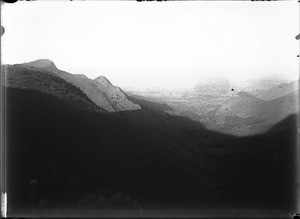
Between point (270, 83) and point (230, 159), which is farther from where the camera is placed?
point (230, 159)

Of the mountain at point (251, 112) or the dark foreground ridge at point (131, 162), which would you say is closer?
the dark foreground ridge at point (131, 162)

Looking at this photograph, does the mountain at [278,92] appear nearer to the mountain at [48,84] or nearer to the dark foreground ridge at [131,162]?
the dark foreground ridge at [131,162]

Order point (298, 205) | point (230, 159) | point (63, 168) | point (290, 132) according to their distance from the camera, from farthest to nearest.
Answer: point (290, 132) → point (230, 159) → point (298, 205) → point (63, 168)

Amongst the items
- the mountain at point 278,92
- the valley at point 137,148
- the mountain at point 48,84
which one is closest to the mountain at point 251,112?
the valley at point 137,148

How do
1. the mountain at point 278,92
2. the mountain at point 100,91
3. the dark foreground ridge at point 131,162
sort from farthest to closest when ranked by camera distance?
1. the mountain at point 278,92
2. the mountain at point 100,91
3. the dark foreground ridge at point 131,162

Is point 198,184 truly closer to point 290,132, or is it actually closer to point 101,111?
point 101,111

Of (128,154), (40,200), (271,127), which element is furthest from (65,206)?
(271,127)

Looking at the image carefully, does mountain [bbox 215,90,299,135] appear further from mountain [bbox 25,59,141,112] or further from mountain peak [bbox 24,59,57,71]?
mountain peak [bbox 24,59,57,71]
